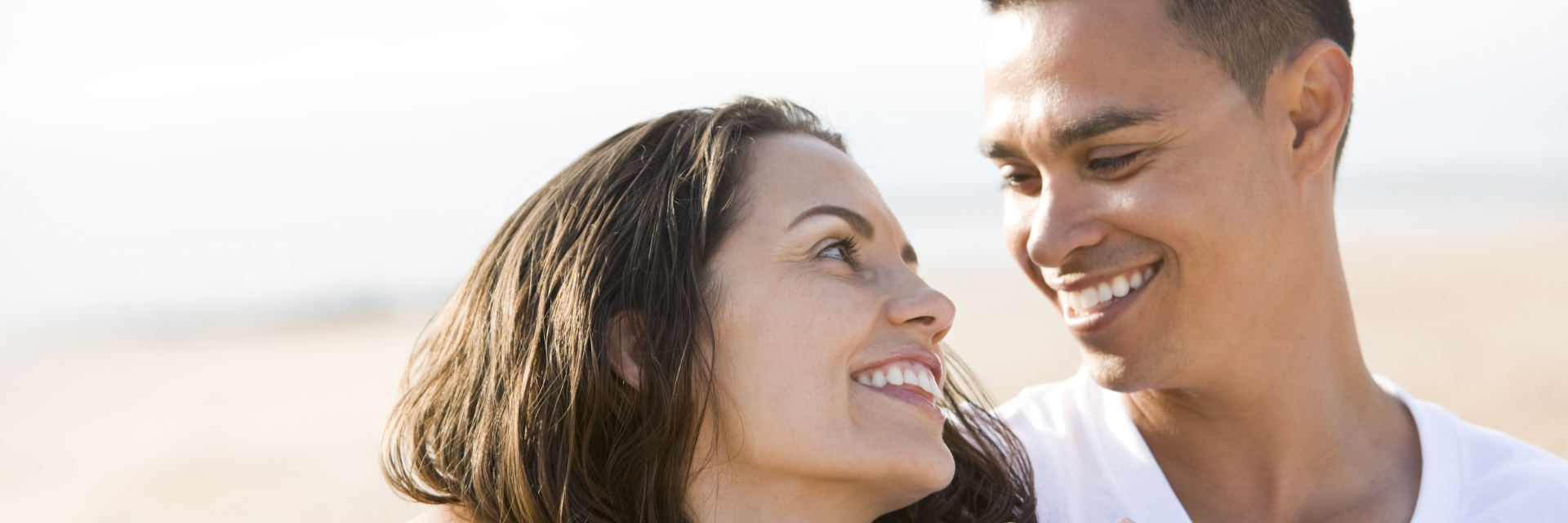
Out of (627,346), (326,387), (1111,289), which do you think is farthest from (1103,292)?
(326,387)

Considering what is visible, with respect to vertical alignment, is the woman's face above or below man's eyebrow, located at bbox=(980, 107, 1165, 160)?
below

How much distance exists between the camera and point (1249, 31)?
3197 mm

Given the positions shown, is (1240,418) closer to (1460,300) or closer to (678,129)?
(678,129)

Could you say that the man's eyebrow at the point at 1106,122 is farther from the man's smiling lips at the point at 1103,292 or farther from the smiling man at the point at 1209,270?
the man's smiling lips at the point at 1103,292

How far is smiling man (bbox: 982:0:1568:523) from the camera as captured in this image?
121 inches

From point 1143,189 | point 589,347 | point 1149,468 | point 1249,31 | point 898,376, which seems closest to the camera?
point 589,347

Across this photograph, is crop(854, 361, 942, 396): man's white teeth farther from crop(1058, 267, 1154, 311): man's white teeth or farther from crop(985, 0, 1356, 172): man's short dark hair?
crop(985, 0, 1356, 172): man's short dark hair

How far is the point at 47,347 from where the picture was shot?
19156 millimetres

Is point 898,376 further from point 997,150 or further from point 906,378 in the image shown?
point 997,150

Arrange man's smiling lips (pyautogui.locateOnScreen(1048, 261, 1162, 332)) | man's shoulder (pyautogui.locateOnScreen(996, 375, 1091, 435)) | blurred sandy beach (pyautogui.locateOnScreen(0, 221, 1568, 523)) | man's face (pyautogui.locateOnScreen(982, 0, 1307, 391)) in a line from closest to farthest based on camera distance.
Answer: man's face (pyautogui.locateOnScreen(982, 0, 1307, 391))
man's smiling lips (pyautogui.locateOnScreen(1048, 261, 1162, 332))
man's shoulder (pyautogui.locateOnScreen(996, 375, 1091, 435))
blurred sandy beach (pyautogui.locateOnScreen(0, 221, 1568, 523))

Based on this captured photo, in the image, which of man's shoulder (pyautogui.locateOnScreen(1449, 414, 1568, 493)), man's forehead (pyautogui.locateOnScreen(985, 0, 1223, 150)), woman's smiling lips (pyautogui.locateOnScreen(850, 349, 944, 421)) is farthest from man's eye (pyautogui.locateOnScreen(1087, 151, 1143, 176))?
man's shoulder (pyautogui.locateOnScreen(1449, 414, 1568, 493))

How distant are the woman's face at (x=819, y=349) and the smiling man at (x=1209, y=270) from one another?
47 centimetres

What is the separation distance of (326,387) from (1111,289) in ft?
39.5

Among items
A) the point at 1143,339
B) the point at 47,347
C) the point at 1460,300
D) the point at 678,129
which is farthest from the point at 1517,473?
the point at 47,347
